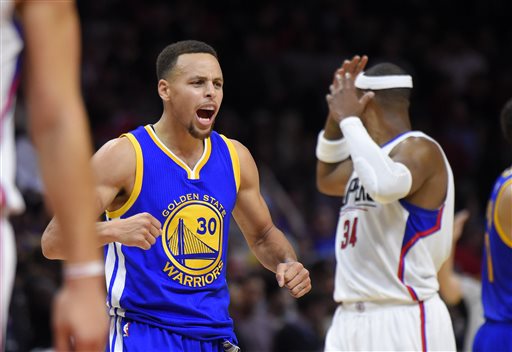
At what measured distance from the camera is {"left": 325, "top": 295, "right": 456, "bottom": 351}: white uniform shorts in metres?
5.52

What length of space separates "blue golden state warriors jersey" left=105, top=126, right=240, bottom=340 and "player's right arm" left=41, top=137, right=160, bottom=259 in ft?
0.17

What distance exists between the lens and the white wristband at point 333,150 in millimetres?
6184

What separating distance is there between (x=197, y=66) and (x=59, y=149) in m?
2.39

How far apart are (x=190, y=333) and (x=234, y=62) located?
8.09 metres

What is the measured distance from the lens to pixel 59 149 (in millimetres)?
2420

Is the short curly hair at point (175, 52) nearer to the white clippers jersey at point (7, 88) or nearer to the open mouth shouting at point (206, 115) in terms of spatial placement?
the open mouth shouting at point (206, 115)

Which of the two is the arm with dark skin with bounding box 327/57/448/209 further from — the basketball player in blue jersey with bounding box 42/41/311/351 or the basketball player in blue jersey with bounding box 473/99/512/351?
the basketball player in blue jersey with bounding box 42/41/311/351

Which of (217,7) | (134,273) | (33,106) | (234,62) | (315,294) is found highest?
(217,7)

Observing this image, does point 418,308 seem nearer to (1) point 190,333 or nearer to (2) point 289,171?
(1) point 190,333

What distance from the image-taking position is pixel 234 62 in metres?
12.2

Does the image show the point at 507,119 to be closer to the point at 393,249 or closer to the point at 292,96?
the point at 393,249

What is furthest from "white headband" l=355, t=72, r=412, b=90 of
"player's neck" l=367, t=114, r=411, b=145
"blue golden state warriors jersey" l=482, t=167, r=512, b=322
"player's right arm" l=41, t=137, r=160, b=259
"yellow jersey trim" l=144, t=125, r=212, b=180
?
"player's right arm" l=41, t=137, r=160, b=259

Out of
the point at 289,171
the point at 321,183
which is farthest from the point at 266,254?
the point at 289,171

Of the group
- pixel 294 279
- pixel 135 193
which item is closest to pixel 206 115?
pixel 135 193
